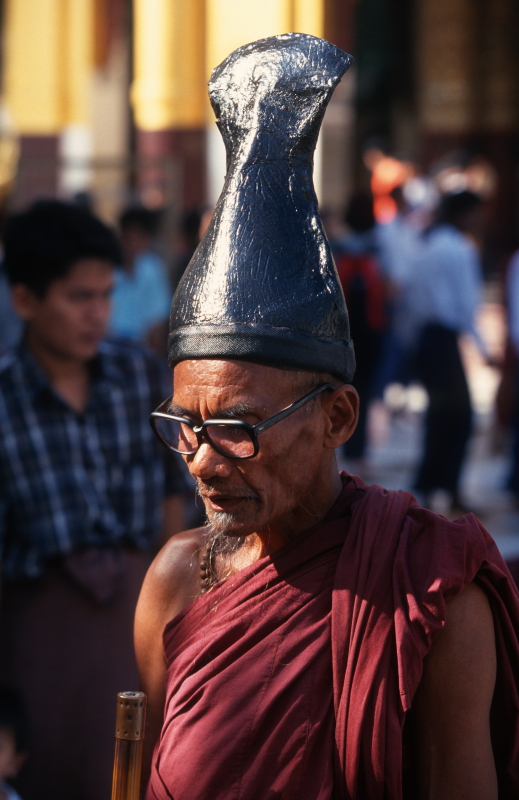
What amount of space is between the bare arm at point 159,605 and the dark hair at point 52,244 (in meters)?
1.19

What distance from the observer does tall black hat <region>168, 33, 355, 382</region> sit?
1.65m

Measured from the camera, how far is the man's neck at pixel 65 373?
2.89m

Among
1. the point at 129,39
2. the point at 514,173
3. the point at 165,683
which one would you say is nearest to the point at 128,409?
the point at 165,683

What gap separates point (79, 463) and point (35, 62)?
8.73 metres

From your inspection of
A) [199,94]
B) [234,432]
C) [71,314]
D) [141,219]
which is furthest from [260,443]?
[199,94]

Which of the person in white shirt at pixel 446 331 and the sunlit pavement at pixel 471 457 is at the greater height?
the person in white shirt at pixel 446 331

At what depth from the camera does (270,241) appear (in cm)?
167

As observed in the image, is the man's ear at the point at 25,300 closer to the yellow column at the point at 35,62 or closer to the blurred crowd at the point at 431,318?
the blurred crowd at the point at 431,318

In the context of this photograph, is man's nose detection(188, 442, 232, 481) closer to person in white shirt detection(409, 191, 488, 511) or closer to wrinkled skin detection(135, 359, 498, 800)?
wrinkled skin detection(135, 359, 498, 800)

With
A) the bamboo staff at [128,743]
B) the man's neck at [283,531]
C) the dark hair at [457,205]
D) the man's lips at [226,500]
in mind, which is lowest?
the bamboo staff at [128,743]

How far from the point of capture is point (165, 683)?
76.0 inches

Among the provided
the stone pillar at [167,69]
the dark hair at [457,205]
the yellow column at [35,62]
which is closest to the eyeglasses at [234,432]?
the dark hair at [457,205]

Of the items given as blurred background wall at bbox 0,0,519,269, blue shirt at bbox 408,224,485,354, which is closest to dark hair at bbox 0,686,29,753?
blurred background wall at bbox 0,0,519,269

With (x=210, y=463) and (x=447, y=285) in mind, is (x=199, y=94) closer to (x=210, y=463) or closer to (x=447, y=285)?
(x=447, y=285)
